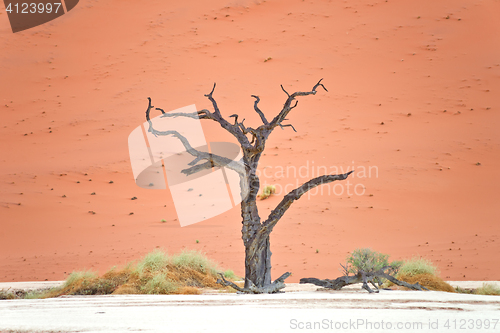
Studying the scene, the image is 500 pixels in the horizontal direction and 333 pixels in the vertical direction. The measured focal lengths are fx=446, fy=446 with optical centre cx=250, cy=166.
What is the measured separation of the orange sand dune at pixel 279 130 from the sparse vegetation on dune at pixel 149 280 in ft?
8.87

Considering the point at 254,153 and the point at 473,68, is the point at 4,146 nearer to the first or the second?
the point at 254,153

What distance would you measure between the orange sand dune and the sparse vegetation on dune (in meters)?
2.70

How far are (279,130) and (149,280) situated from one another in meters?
14.4

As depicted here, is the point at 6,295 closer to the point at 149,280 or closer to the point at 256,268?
the point at 149,280

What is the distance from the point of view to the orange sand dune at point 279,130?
1245 centimetres

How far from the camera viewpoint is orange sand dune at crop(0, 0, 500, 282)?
490 inches

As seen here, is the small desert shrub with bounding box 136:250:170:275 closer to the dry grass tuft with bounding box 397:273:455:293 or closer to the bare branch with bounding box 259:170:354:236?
the bare branch with bounding box 259:170:354:236

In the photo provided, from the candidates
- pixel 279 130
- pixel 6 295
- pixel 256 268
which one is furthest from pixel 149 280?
pixel 279 130

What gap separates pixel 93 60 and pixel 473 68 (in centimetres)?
2075

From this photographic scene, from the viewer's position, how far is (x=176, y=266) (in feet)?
27.3

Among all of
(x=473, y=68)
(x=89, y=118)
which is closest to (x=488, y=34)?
(x=473, y=68)

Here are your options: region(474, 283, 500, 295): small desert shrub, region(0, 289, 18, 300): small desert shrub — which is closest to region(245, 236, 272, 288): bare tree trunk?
region(474, 283, 500, 295): small desert shrub

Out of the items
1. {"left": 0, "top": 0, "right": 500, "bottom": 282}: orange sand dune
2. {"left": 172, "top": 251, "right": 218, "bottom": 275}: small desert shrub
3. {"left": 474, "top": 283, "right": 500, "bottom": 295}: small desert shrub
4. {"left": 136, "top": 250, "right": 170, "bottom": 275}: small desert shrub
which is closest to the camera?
{"left": 474, "top": 283, "right": 500, "bottom": 295}: small desert shrub

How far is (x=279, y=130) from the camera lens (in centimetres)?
2083
